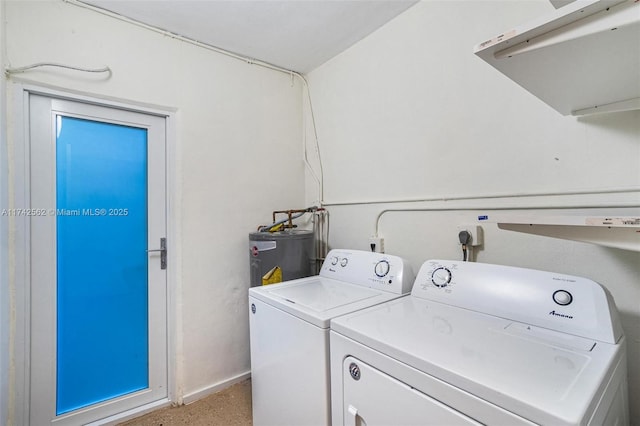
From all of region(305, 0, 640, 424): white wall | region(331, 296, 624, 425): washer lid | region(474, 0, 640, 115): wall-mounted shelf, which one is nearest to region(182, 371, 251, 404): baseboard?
region(305, 0, 640, 424): white wall

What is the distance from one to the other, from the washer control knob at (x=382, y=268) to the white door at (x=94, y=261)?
1.37 metres

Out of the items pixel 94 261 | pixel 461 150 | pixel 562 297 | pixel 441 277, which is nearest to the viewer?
pixel 562 297

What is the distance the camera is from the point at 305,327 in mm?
1117

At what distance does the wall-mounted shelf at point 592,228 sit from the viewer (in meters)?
0.68

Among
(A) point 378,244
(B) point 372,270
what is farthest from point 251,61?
(B) point 372,270

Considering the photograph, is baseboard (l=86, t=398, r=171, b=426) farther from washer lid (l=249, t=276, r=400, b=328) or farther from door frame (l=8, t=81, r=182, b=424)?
washer lid (l=249, t=276, r=400, b=328)

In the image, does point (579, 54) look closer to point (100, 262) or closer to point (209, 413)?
point (100, 262)

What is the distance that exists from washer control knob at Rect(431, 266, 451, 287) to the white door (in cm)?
164

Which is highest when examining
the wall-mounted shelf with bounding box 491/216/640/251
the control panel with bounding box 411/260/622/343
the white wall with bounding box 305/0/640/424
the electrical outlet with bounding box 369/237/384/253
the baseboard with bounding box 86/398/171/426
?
the white wall with bounding box 305/0/640/424

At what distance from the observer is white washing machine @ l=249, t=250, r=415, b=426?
3.49ft

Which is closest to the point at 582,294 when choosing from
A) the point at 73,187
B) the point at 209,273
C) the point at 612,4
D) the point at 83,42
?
the point at 612,4

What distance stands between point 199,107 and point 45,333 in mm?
1557

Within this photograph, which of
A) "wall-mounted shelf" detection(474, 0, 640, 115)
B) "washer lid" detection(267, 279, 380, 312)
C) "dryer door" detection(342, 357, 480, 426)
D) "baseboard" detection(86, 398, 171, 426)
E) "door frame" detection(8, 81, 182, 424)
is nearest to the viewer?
"wall-mounted shelf" detection(474, 0, 640, 115)

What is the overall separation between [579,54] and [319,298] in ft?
3.86
